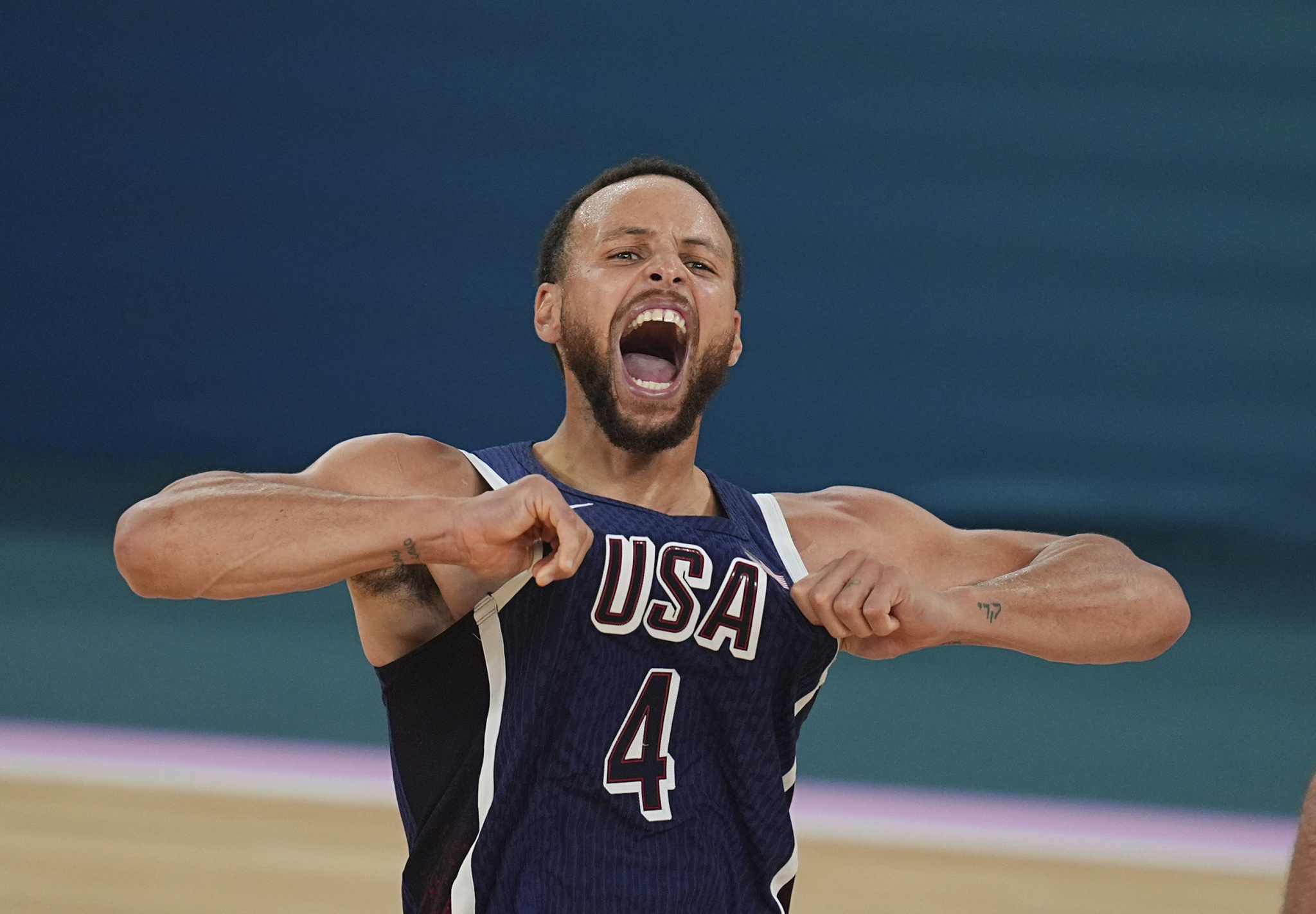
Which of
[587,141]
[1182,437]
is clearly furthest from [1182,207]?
[587,141]

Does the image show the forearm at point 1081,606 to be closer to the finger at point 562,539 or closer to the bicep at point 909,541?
the bicep at point 909,541

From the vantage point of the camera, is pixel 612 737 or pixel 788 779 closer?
pixel 612 737

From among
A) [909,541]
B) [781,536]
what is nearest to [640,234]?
[781,536]

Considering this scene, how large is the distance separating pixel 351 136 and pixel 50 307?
1.17 meters

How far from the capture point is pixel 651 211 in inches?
72.3

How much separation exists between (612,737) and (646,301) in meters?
0.54

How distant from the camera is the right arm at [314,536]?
4.56ft

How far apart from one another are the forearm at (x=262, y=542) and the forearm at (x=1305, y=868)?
76 centimetres

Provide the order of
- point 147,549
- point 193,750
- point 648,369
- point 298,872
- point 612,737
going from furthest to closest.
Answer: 1. point 193,750
2. point 298,872
3. point 648,369
4. point 612,737
5. point 147,549

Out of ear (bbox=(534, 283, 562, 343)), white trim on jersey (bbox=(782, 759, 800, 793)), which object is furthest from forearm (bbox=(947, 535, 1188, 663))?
ear (bbox=(534, 283, 562, 343))

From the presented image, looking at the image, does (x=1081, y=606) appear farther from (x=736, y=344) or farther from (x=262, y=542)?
(x=262, y=542)

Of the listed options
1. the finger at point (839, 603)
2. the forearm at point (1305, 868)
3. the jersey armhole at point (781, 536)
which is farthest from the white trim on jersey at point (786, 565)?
the forearm at point (1305, 868)

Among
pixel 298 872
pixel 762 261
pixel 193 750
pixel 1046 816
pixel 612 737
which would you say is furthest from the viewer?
pixel 762 261

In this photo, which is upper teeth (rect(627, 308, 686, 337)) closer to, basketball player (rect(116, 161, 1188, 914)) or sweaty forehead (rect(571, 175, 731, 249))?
basketball player (rect(116, 161, 1188, 914))
